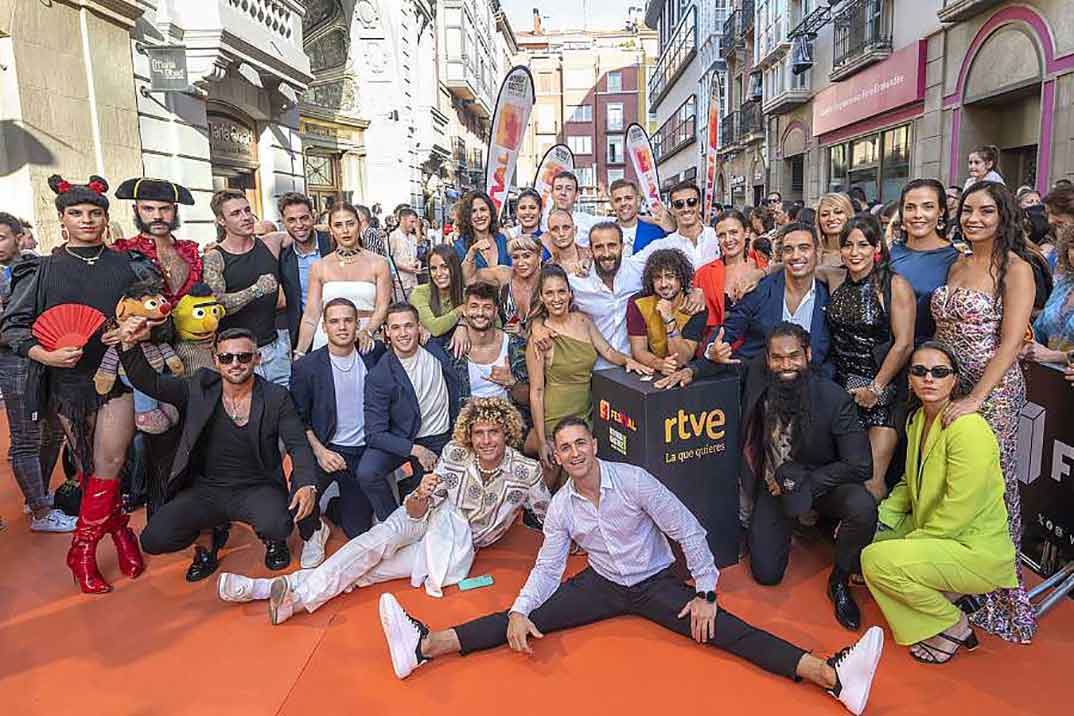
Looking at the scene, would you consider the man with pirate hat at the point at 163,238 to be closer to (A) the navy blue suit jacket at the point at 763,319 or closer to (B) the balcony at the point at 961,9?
(A) the navy blue suit jacket at the point at 763,319

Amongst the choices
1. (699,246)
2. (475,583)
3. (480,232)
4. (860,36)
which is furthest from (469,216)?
(860,36)

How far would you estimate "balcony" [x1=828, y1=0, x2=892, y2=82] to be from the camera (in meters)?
13.9

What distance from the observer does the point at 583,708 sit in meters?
2.69

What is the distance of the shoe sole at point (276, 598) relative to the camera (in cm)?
329

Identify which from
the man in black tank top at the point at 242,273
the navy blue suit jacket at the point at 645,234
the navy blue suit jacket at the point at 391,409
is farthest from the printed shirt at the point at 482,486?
the navy blue suit jacket at the point at 645,234

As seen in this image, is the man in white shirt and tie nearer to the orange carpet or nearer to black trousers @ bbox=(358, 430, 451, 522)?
the orange carpet

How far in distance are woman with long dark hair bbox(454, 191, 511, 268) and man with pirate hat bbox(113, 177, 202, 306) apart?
1.90 m

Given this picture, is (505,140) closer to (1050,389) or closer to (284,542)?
(284,542)

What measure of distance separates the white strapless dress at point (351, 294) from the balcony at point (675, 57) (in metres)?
35.4

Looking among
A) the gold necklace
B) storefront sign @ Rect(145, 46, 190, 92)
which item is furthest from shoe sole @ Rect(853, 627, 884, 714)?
storefront sign @ Rect(145, 46, 190, 92)

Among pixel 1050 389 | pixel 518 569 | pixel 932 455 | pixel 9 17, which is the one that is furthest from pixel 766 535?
pixel 9 17

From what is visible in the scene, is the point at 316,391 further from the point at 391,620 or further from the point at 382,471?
the point at 391,620

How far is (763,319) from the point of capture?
3744mm

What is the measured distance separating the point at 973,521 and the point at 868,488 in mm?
635
